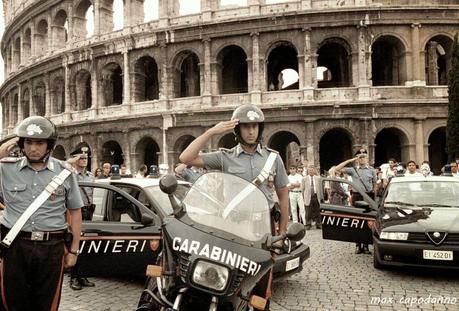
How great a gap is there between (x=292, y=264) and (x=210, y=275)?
312 cm

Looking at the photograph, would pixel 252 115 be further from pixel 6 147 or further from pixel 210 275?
pixel 6 147

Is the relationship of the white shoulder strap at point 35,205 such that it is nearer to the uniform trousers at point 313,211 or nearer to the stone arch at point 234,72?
the uniform trousers at point 313,211

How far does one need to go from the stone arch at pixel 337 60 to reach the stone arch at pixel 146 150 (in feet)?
30.5

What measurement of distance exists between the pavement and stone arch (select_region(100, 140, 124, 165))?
55.8ft

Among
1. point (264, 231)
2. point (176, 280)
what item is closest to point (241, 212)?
point (264, 231)

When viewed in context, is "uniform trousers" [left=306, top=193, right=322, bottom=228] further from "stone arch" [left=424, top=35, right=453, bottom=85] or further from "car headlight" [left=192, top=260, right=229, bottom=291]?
"stone arch" [left=424, top=35, right=453, bottom=85]

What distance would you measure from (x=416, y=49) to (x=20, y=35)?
24.2 meters

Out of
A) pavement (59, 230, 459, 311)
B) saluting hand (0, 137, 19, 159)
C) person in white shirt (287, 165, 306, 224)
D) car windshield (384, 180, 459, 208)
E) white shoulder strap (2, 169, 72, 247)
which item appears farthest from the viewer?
person in white shirt (287, 165, 306, 224)

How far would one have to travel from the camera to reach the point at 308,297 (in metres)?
5.31

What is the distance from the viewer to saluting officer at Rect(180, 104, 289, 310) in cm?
331

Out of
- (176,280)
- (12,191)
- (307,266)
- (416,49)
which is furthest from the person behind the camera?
(416,49)

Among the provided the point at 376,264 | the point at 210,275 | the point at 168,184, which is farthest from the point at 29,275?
the point at 376,264

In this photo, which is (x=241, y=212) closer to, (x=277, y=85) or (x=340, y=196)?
(x=340, y=196)

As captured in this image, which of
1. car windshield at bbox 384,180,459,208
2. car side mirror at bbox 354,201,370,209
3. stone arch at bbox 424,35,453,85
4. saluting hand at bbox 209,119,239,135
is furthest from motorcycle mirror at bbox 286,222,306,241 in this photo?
stone arch at bbox 424,35,453,85
